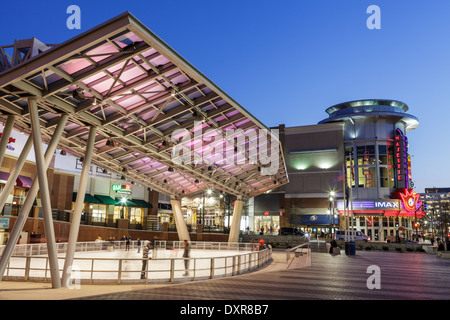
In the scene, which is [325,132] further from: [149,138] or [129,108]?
[129,108]

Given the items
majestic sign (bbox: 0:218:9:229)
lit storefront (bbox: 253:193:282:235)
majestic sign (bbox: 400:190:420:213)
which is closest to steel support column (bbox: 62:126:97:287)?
majestic sign (bbox: 0:218:9:229)

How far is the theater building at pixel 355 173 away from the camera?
64.9m

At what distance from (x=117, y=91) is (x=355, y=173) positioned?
6022cm

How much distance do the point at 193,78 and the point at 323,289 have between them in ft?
31.8

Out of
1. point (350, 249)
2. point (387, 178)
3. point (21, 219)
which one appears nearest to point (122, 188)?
point (350, 249)

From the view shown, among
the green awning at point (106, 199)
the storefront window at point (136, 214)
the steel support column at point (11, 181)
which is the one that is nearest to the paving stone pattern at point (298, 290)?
the steel support column at point (11, 181)

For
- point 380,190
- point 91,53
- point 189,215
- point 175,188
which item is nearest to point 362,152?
point 380,190

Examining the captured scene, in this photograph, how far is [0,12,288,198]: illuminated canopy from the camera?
41.3 feet

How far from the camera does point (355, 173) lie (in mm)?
68562

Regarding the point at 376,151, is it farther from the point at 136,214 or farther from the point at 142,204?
the point at 136,214

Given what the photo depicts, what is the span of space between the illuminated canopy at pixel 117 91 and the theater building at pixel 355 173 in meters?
40.2

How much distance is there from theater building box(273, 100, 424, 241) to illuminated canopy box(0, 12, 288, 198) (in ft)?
132

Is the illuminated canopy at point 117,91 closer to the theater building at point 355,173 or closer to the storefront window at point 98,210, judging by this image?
the storefront window at point 98,210
